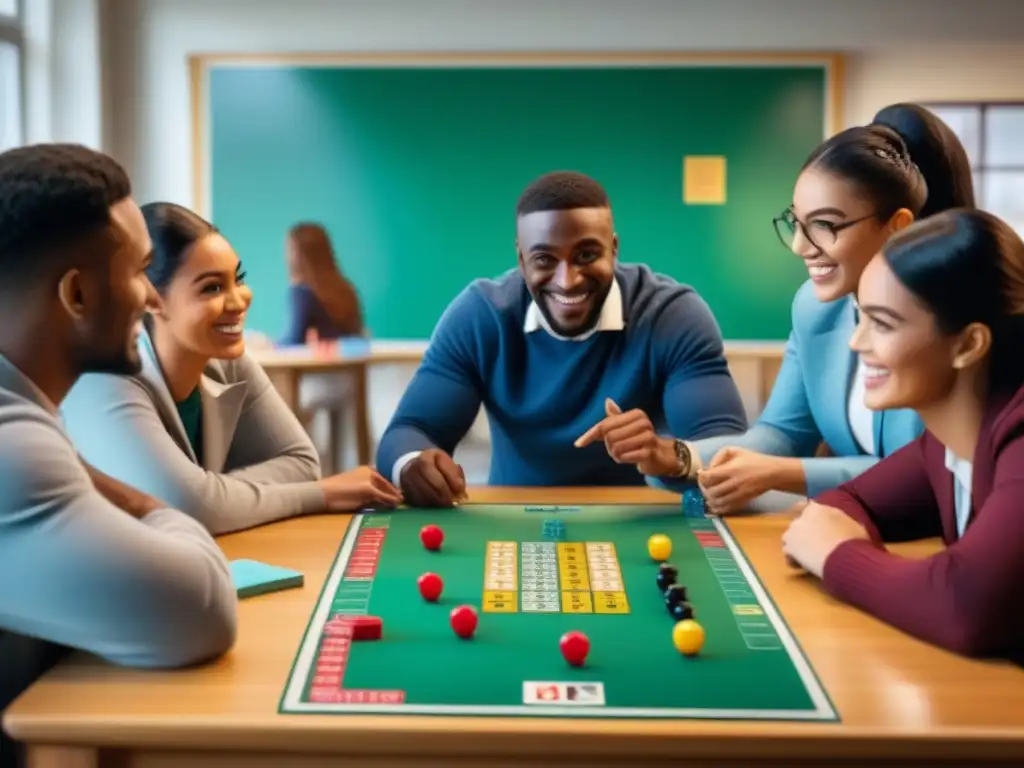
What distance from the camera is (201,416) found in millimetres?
1989

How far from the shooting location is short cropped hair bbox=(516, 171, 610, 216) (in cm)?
228

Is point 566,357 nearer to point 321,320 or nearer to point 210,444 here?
point 210,444

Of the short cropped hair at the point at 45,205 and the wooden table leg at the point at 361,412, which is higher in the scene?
the short cropped hair at the point at 45,205

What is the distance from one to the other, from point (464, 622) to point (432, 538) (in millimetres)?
398

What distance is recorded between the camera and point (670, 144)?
508 cm

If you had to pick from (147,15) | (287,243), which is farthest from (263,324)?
(147,15)

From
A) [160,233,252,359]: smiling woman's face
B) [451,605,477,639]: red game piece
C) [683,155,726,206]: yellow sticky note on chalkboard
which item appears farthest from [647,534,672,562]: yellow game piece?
[683,155,726,206]: yellow sticky note on chalkboard

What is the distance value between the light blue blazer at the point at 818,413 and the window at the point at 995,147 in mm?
3209

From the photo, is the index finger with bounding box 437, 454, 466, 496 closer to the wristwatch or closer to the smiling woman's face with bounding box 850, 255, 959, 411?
the wristwatch

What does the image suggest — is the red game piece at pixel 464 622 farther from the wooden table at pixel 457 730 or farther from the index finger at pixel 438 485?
the index finger at pixel 438 485

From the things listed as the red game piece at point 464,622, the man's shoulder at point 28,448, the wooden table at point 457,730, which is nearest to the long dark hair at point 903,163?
the wooden table at point 457,730

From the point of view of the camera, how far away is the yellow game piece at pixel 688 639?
130 centimetres

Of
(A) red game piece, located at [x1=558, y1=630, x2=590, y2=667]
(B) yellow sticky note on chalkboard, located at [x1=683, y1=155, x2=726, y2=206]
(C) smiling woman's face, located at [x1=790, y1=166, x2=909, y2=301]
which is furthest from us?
(B) yellow sticky note on chalkboard, located at [x1=683, y1=155, x2=726, y2=206]

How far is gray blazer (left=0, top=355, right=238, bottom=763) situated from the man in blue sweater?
1.00 meters
